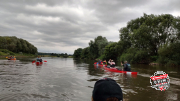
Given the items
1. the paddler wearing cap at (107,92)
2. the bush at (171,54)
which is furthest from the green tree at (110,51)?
the paddler wearing cap at (107,92)

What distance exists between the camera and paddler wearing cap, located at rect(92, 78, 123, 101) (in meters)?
1.83

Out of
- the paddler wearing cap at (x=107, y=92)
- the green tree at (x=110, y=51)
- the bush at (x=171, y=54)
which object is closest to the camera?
the paddler wearing cap at (x=107, y=92)

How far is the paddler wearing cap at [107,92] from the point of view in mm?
1831

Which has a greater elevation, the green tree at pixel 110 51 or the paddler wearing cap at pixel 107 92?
the green tree at pixel 110 51

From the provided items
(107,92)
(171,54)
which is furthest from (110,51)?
(107,92)

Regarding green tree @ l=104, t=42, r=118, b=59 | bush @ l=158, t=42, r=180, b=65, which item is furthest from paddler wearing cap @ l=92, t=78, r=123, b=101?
green tree @ l=104, t=42, r=118, b=59

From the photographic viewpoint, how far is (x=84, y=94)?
8250 millimetres

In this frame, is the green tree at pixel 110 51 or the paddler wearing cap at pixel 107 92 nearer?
the paddler wearing cap at pixel 107 92

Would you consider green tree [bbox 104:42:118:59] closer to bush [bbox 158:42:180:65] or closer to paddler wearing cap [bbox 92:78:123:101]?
bush [bbox 158:42:180:65]

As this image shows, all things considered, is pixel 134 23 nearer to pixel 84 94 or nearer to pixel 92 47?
pixel 92 47

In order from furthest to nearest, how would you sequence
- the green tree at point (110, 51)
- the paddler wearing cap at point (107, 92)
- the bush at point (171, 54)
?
the green tree at point (110, 51)
the bush at point (171, 54)
the paddler wearing cap at point (107, 92)

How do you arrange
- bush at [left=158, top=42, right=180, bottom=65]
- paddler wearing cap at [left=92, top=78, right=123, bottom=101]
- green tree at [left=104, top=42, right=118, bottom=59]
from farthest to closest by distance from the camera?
green tree at [left=104, top=42, right=118, bottom=59] → bush at [left=158, top=42, right=180, bottom=65] → paddler wearing cap at [left=92, top=78, right=123, bottom=101]

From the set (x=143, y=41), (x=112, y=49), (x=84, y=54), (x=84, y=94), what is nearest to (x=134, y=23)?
(x=143, y=41)

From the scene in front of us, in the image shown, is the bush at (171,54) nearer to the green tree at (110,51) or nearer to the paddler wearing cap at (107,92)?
the green tree at (110,51)
